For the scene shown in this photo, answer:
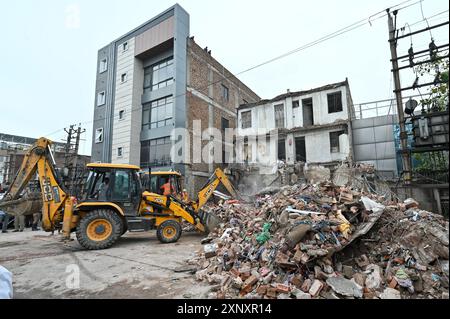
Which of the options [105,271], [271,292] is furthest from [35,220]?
[271,292]

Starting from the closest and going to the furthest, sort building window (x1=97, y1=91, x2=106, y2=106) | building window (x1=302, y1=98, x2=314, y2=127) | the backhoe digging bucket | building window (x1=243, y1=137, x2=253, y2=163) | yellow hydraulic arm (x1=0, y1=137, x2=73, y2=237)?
yellow hydraulic arm (x1=0, y1=137, x2=73, y2=237) < the backhoe digging bucket < building window (x1=302, y1=98, x2=314, y2=127) < building window (x1=243, y1=137, x2=253, y2=163) < building window (x1=97, y1=91, x2=106, y2=106)

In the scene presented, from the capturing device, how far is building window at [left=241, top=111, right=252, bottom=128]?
19.0 meters

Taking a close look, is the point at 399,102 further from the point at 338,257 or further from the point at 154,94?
the point at 154,94

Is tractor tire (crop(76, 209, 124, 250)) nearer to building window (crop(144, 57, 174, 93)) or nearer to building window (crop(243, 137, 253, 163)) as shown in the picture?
building window (crop(243, 137, 253, 163))

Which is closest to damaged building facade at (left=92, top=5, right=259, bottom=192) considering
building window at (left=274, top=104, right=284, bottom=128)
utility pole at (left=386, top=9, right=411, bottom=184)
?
building window at (left=274, top=104, right=284, bottom=128)

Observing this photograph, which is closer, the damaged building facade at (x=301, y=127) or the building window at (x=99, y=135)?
the damaged building facade at (x=301, y=127)

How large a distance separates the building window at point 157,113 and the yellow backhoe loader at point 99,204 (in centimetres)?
1038

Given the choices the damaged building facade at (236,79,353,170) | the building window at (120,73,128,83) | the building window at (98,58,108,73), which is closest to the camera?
the damaged building facade at (236,79,353,170)

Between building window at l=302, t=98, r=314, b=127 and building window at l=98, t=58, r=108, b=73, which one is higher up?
building window at l=98, t=58, r=108, b=73

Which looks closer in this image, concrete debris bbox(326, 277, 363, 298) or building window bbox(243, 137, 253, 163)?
concrete debris bbox(326, 277, 363, 298)

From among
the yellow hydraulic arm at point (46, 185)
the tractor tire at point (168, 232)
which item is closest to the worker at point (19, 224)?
the yellow hydraulic arm at point (46, 185)

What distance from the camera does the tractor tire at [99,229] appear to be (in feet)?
22.5

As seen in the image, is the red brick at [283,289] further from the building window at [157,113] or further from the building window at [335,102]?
the building window at [157,113]
